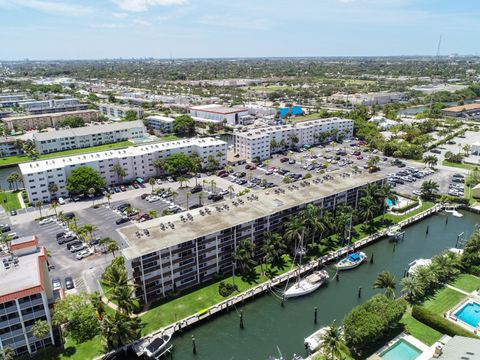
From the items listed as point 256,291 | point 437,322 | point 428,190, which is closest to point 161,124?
point 428,190

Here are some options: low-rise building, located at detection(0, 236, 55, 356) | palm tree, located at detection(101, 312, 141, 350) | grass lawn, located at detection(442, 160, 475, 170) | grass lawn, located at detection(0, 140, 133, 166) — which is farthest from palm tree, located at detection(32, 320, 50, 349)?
grass lawn, located at detection(442, 160, 475, 170)

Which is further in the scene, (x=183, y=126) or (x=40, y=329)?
(x=183, y=126)

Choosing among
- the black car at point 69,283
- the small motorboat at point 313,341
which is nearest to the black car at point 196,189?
the black car at point 69,283

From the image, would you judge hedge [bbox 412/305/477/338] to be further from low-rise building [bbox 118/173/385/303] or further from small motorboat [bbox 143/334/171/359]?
small motorboat [bbox 143/334/171/359]

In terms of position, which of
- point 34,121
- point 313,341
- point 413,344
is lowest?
point 313,341

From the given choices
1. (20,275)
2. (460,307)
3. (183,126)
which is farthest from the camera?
(183,126)

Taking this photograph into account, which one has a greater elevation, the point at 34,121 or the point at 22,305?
the point at 34,121

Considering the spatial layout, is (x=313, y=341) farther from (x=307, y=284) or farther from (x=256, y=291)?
(x=256, y=291)

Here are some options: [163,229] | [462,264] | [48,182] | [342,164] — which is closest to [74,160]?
[48,182]
